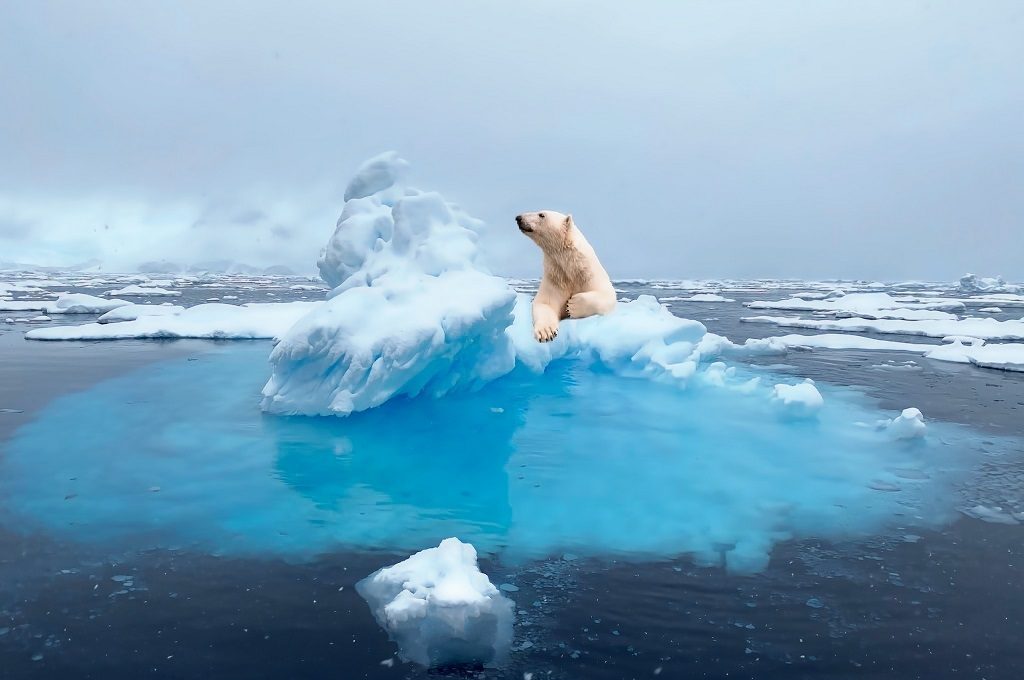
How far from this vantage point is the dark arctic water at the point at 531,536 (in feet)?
13.0

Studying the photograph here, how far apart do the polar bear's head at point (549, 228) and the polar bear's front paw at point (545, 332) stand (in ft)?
1.94

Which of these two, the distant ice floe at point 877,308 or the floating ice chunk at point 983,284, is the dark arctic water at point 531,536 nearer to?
the distant ice floe at point 877,308

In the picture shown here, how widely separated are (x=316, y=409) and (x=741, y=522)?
7076mm

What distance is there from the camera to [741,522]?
611 centimetres

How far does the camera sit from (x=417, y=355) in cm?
991

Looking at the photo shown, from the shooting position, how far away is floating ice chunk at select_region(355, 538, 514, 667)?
3.96 meters

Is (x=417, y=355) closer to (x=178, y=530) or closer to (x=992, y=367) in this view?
(x=178, y=530)

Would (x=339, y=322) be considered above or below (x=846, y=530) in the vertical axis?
above

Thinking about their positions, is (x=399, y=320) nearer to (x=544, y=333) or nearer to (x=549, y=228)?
(x=549, y=228)

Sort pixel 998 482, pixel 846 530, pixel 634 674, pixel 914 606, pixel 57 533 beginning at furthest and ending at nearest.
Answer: pixel 998 482 → pixel 846 530 → pixel 57 533 → pixel 914 606 → pixel 634 674

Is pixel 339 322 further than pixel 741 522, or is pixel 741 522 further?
pixel 339 322

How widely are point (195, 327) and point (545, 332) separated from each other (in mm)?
21153

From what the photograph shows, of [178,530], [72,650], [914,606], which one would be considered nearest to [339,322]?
[178,530]

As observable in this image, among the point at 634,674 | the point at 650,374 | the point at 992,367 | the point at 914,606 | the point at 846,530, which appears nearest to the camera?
the point at 634,674
